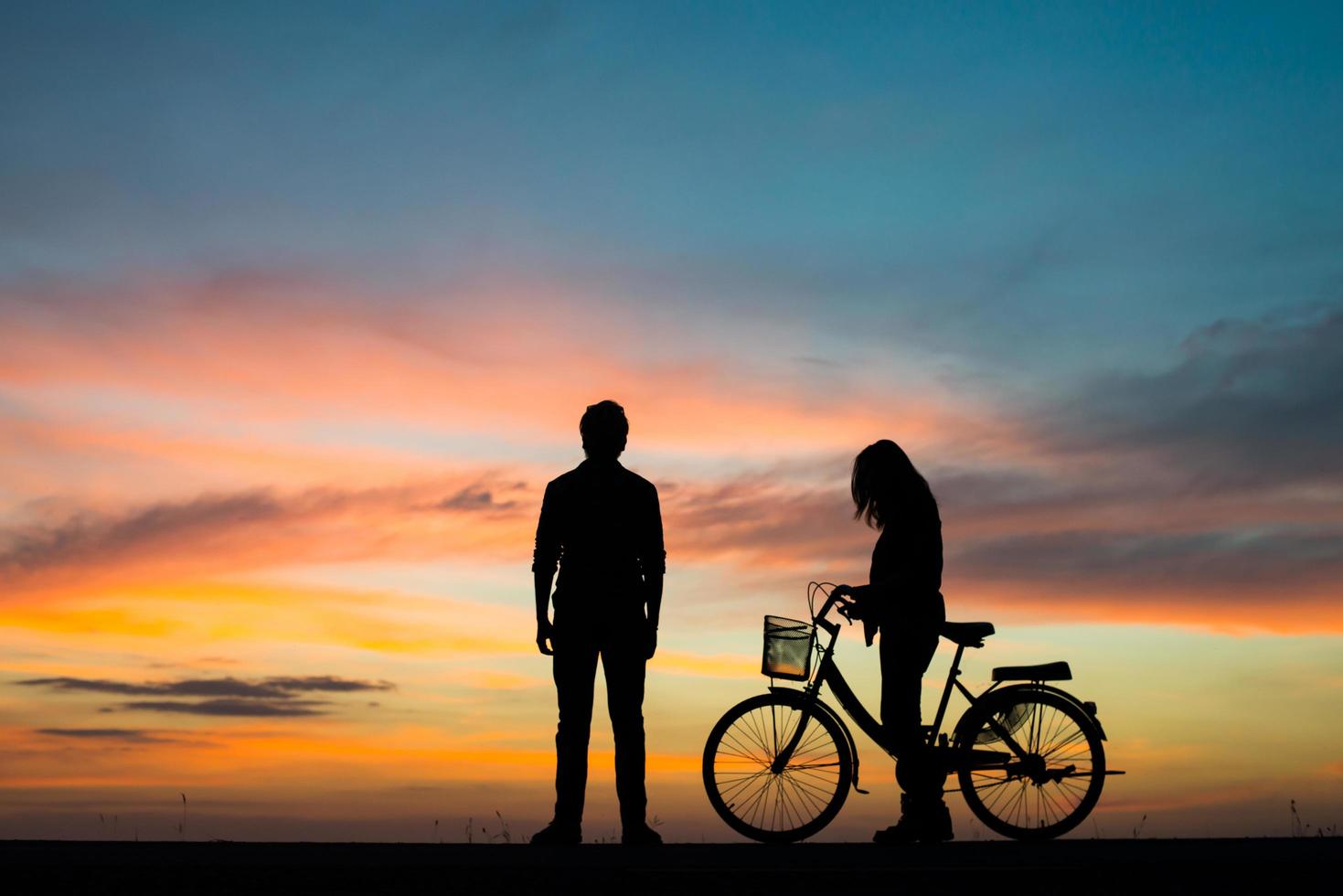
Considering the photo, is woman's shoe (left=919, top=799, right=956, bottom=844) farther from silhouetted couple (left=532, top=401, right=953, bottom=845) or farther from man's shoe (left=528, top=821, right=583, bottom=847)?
man's shoe (left=528, top=821, right=583, bottom=847)

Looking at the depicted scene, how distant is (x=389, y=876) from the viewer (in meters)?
6.91

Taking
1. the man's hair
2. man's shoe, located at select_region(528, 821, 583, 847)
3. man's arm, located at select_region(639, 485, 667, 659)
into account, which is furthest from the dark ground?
the man's hair

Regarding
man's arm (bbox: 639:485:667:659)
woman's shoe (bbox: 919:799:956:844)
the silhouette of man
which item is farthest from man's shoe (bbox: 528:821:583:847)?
woman's shoe (bbox: 919:799:956:844)

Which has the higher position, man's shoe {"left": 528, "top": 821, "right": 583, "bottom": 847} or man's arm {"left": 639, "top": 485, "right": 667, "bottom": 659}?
man's arm {"left": 639, "top": 485, "right": 667, "bottom": 659}

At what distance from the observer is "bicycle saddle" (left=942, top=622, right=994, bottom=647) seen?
9.98 m

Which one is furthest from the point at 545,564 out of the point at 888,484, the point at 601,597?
the point at 888,484

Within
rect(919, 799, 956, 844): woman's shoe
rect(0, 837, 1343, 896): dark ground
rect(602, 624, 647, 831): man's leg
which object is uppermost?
rect(602, 624, 647, 831): man's leg

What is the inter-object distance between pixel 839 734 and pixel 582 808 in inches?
74.4

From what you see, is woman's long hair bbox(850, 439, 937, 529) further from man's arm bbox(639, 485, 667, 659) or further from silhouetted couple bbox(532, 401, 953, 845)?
man's arm bbox(639, 485, 667, 659)

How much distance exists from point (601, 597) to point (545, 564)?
45 cm

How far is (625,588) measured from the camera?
→ 9.73 meters

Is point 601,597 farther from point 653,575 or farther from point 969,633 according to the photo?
point 969,633

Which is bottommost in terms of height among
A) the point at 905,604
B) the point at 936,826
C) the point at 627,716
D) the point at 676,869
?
the point at 676,869

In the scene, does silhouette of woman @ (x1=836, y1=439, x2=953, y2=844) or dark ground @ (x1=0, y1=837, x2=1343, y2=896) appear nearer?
dark ground @ (x1=0, y1=837, x2=1343, y2=896)
